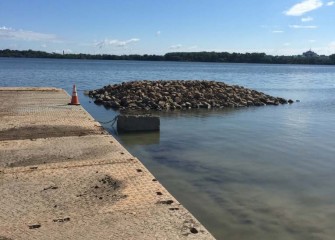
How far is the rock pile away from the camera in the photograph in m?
18.5

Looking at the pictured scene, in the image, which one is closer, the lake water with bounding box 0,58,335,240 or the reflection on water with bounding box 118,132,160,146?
the lake water with bounding box 0,58,335,240

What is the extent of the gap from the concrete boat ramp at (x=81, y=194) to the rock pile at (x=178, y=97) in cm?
1035

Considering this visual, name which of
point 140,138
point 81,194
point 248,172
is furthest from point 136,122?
point 81,194

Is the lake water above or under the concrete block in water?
under

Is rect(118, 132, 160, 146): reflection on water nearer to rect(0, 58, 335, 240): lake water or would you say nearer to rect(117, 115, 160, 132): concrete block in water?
rect(0, 58, 335, 240): lake water

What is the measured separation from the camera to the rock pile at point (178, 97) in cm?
1855

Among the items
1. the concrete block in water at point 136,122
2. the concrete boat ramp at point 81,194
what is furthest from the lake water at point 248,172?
the concrete boat ramp at point 81,194

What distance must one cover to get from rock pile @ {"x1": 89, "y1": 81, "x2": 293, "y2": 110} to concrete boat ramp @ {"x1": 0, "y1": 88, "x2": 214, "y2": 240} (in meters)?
10.4

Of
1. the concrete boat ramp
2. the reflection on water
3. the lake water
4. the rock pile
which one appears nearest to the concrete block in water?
the reflection on water

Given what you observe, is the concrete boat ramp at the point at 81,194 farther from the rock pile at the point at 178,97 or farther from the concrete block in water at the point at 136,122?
the rock pile at the point at 178,97

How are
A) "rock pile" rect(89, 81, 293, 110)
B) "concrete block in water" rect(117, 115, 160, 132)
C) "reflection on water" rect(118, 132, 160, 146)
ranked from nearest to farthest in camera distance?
"reflection on water" rect(118, 132, 160, 146), "concrete block in water" rect(117, 115, 160, 132), "rock pile" rect(89, 81, 293, 110)

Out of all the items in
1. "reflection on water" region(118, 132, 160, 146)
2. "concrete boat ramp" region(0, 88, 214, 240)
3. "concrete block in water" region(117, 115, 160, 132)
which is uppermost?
"concrete boat ramp" region(0, 88, 214, 240)

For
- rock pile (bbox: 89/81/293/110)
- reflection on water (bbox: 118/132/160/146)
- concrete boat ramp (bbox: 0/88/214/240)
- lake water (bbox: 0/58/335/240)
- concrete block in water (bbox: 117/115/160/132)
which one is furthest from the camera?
rock pile (bbox: 89/81/293/110)

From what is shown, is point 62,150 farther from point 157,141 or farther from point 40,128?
point 157,141
